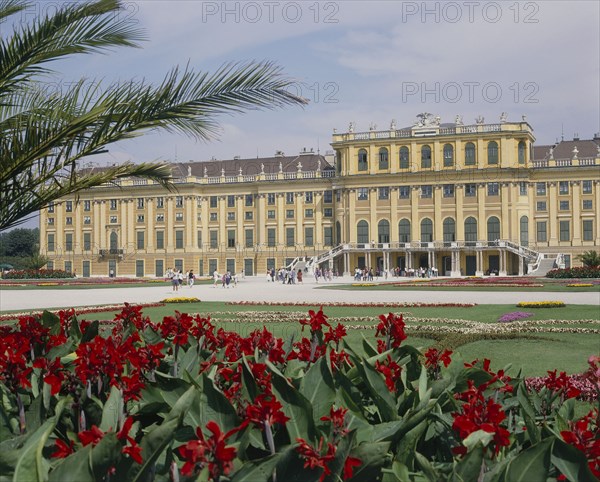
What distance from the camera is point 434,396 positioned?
3.72 metres

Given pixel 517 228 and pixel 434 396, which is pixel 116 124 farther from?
pixel 517 228

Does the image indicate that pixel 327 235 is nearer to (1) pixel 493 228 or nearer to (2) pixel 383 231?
(2) pixel 383 231

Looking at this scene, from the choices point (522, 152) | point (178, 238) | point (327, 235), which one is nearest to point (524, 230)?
point (522, 152)

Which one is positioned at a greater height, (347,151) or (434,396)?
(347,151)

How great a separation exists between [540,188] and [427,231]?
11135 mm

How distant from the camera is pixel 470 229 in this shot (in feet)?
218

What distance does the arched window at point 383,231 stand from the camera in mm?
68969

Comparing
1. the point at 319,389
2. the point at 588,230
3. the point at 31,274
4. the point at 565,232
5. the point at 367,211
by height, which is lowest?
the point at 31,274

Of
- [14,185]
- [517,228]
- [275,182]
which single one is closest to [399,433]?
[14,185]

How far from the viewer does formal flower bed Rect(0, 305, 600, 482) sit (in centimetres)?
247

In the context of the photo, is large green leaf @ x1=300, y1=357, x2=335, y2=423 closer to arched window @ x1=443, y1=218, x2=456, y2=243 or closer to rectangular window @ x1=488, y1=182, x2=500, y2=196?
arched window @ x1=443, y1=218, x2=456, y2=243

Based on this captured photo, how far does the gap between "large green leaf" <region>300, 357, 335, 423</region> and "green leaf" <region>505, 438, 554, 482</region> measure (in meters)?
0.98

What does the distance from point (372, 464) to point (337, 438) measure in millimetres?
162

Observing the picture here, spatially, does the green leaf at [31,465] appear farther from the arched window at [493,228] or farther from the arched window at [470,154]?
the arched window at [470,154]
